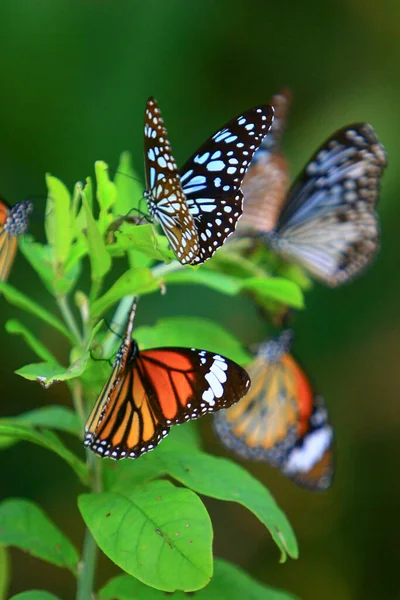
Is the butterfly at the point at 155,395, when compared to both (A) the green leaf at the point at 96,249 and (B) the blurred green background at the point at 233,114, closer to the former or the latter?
(A) the green leaf at the point at 96,249

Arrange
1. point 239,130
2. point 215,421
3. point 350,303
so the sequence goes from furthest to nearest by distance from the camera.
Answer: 1. point 350,303
2. point 215,421
3. point 239,130

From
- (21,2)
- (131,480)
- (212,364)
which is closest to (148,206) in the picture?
(212,364)

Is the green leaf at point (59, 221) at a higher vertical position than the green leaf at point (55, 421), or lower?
higher

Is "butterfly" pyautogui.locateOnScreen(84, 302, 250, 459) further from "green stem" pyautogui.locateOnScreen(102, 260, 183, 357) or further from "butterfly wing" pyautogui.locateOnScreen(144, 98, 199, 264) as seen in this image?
"butterfly wing" pyautogui.locateOnScreen(144, 98, 199, 264)

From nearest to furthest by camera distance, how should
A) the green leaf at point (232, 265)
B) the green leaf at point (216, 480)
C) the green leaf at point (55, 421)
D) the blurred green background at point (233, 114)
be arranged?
the green leaf at point (216, 480), the green leaf at point (55, 421), the green leaf at point (232, 265), the blurred green background at point (233, 114)

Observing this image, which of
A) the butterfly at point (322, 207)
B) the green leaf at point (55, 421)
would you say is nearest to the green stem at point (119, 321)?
the green leaf at point (55, 421)

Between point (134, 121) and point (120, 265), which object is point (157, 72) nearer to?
point (134, 121)

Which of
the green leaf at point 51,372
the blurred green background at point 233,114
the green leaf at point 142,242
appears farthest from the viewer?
the blurred green background at point 233,114
